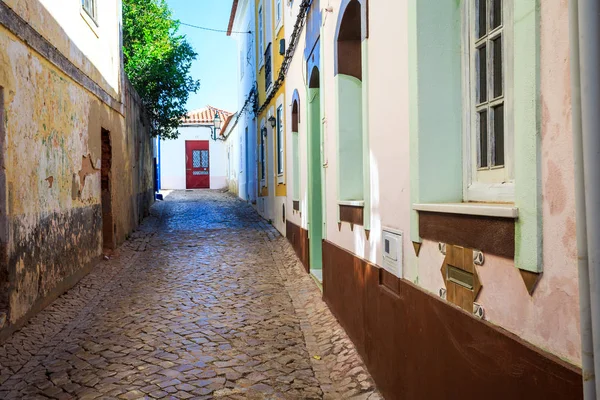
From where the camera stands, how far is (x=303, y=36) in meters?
8.70

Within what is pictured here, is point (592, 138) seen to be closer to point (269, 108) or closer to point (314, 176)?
point (314, 176)

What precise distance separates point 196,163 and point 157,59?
21.0 meters

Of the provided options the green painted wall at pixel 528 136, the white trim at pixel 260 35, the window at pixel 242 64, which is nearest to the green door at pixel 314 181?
the green painted wall at pixel 528 136

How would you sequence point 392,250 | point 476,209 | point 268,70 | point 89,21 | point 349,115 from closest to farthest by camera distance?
point 476,209 < point 392,250 < point 349,115 < point 89,21 < point 268,70

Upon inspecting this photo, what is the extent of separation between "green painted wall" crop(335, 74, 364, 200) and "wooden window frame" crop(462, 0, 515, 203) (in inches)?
108

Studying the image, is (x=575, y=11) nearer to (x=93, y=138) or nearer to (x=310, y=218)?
(x=310, y=218)

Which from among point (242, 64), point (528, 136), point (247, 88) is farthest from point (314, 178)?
point (242, 64)

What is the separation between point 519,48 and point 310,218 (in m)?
6.49

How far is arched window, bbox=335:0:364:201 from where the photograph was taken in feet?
19.0

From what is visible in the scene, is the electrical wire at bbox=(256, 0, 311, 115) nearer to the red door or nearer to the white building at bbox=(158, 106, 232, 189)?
the white building at bbox=(158, 106, 232, 189)

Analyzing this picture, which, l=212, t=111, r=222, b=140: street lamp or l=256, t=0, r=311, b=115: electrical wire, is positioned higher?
l=212, t=111, r=222, b=140: street lamp

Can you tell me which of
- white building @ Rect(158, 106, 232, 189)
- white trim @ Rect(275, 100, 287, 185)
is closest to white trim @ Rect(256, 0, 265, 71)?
white trim @ Rect(275, 100, 287, 185)

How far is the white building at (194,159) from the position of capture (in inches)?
1473

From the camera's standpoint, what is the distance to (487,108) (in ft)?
9.12
